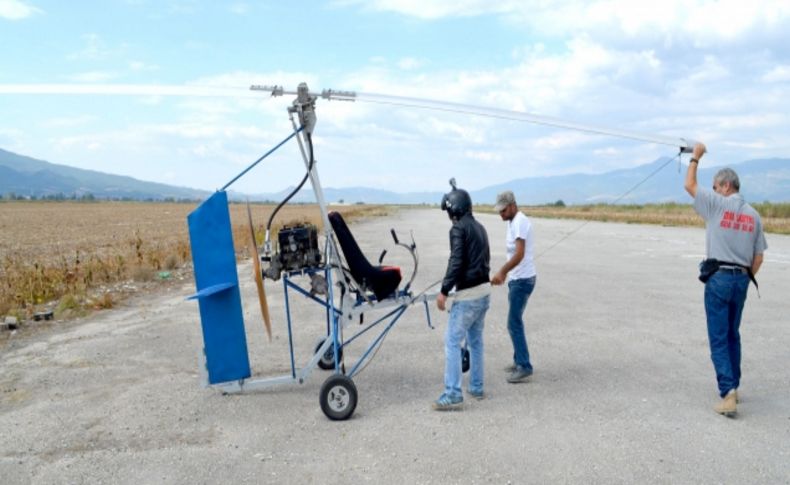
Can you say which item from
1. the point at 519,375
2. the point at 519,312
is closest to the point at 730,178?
the point at 519,312

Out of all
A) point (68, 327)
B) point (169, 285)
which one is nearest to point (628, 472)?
point (68, 327)

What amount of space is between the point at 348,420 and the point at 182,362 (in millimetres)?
2764

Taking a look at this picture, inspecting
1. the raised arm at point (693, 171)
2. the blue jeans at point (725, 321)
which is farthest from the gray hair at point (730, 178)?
the blue jeans at point (725, 321)

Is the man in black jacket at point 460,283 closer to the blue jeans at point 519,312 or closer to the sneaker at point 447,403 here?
Answer: the sneaker at point 447,403

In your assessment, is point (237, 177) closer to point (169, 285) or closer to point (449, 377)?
point (449, 377)

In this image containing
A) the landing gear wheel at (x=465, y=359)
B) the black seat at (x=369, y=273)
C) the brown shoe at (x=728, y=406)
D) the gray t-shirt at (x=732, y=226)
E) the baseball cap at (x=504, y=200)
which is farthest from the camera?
the landing gear wheel at (x=465, y=359)

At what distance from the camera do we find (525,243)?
6.39 meters

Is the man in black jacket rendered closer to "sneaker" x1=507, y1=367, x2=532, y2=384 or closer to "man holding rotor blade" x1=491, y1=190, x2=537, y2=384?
"man holding rotor blade" x1=491, y1=190, x2=537, y2=384

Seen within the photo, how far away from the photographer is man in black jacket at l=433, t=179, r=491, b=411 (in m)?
5.79

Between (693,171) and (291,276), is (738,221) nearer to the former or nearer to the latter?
(693,171)

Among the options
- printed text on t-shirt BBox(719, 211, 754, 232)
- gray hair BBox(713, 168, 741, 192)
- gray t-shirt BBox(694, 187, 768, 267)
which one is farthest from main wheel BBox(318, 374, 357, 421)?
gray hair BBox(713, 168, 741, 192)

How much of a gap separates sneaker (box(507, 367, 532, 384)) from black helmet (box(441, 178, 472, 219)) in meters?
1.80

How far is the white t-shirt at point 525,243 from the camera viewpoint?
6.39m

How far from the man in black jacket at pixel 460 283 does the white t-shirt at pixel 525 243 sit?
53cm
